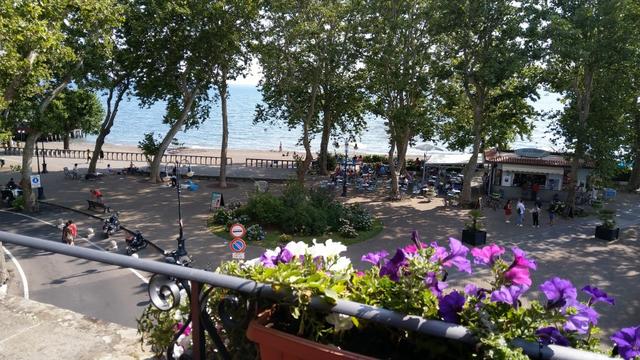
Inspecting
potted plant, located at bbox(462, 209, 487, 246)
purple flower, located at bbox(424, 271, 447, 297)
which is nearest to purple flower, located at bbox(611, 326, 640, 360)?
purple flower, located at bbox(424, 271, 447, 297)

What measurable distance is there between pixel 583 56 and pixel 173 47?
23825 millimetres

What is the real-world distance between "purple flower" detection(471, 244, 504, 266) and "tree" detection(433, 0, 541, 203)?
2533cm

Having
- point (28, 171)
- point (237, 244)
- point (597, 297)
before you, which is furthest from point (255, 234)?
point (597, 297)

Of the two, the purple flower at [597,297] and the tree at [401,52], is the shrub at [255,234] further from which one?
the purple flower at [597,297]

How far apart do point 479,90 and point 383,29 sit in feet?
22.2

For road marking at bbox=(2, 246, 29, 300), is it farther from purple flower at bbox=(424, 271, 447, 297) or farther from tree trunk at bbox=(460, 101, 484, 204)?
tree trunk at bbox=(460, 101, 484, 204)

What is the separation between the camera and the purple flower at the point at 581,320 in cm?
189

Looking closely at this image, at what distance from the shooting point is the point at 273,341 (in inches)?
81.6

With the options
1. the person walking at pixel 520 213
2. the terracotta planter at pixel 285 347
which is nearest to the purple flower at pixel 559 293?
the terracotta planter at pixel 285 347

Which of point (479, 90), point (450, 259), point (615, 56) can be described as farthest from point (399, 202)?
point (450, 259)

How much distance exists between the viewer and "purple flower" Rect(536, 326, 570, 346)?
184cm

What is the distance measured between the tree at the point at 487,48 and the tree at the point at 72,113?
2266cm

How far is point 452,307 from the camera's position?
1931mm

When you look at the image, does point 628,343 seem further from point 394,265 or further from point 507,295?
point 394,265
